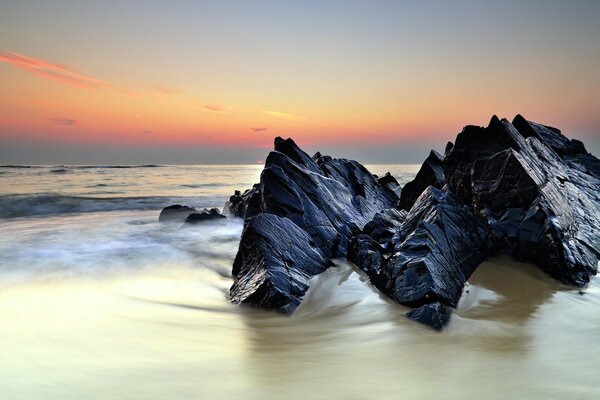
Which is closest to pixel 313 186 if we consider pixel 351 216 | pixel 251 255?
pixel 351 216

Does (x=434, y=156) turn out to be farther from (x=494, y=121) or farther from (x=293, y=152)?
(x=293, y=152)

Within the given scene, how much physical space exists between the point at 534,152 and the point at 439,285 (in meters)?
4.47

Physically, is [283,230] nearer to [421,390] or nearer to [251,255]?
[251,255]

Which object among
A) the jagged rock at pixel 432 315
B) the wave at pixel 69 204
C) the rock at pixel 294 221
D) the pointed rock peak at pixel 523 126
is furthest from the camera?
the wave at pixel 69 204

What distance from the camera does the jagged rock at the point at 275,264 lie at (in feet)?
15.7

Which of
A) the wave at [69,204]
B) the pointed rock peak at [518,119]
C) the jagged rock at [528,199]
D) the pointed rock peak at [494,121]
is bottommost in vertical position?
the wave at [69,204]

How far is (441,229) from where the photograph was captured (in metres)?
5.51

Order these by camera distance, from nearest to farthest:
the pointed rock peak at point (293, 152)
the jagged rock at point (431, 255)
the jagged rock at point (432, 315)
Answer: the jagged rock at point (432, 315) < the jagged rock at point (431, 255) < the pointed rock peak at point (293, 152)

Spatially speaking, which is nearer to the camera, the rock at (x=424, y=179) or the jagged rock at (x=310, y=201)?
the jagged rock at (x=310, y=201)

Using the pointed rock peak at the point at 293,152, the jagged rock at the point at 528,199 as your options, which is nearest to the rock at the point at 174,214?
the pointed rock peak at the point at 293,152

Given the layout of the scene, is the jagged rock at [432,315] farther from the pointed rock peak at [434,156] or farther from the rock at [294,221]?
the pointed rock peak at [434,156]

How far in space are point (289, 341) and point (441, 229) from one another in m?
2.73

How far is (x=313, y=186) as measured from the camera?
A: 8227 millimetres

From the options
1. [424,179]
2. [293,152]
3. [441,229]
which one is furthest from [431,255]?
[293,152]
